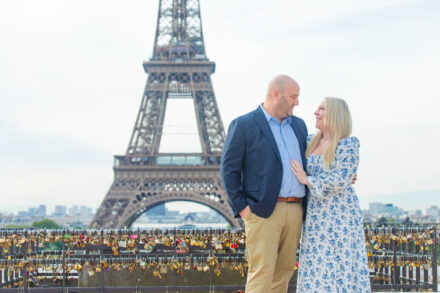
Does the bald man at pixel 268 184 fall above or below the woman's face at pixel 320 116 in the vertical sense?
below

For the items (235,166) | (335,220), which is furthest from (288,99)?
(335,220)

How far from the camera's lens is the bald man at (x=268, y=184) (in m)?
5.11

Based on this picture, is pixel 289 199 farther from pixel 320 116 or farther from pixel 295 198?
pixel 320 116

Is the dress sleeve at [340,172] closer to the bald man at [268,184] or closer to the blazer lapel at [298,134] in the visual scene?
the bald man at [268,184]

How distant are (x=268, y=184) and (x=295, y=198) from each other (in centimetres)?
39

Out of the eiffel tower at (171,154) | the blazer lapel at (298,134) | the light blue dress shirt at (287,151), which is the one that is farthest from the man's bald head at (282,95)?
the eiffel tower at (171,154)

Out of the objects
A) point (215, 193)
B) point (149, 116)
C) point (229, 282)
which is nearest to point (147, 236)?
point (229, 282)

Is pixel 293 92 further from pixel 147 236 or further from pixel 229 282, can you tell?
pixel 229 282

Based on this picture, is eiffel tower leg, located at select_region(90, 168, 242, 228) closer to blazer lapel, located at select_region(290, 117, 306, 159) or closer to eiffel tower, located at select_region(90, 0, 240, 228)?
eiffel tower, located at select_region(90, 0, 240, 228)

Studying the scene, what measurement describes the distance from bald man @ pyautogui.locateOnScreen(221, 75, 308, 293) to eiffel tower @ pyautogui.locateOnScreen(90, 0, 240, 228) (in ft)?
97.5

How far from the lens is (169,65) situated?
127 ft

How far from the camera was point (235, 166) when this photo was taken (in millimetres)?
5219

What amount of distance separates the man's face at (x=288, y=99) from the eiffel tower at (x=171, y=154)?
29.9 m

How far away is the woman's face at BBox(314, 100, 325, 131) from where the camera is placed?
5.32 metres
